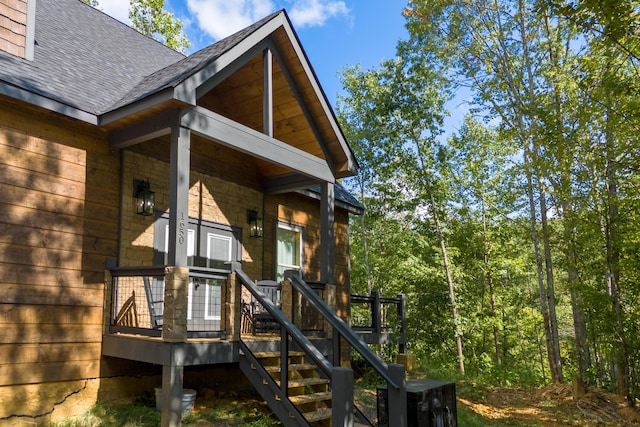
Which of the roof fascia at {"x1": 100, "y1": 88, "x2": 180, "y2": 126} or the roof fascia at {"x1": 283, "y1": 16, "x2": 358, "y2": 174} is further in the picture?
the roof fascia at {"x1": 283, "y1": 16, "x2": 358, "y2": 174}

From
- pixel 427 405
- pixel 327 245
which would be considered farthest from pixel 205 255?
pixel 427 405

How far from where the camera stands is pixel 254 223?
9.28 meters

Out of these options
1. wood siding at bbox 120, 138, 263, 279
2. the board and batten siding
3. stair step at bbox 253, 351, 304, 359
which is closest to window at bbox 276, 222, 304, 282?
wood siding at bbox 120, 138, 263, 279

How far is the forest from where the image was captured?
10492mm

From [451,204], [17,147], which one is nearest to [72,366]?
[17,147]

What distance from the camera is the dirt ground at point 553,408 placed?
9.24 m

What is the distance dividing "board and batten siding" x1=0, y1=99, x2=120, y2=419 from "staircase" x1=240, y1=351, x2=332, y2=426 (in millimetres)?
2074

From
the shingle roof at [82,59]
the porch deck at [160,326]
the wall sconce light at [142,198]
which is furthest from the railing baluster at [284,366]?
the shingle roof at [82,59]

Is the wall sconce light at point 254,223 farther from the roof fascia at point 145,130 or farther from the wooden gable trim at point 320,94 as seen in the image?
the roof fascia at point 145,130

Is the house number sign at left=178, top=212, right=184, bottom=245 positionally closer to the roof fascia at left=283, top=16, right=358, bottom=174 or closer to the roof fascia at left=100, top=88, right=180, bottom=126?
the roof fascia at left=100, top=88, right=180, bottom=126

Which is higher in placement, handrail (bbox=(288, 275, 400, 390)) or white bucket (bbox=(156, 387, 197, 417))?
handrail (bbox=(288, 275, 400, 390))

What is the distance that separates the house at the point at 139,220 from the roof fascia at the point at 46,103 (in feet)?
0.07

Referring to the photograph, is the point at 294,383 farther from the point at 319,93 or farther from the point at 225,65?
the point at 319,93

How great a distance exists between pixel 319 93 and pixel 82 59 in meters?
3.78
